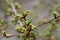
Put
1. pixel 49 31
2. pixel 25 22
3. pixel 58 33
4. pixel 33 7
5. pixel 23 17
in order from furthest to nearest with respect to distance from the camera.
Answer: pixel 33 7 < pixel 58 33 < pixel 49 31 < pixel 23 17 < pixel 25 22

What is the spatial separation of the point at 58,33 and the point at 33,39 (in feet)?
5.48

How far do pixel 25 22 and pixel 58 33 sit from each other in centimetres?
187

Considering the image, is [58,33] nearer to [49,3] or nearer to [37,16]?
[37,16]

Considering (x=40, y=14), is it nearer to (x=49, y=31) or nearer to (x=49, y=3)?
(x=49, y=3)

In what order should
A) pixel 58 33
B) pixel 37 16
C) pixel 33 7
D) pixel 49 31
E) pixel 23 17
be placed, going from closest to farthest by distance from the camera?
pixel 23 17 < pixel 49 31 < pixel 58 33 < pixel 37 16 < pixel 33 7

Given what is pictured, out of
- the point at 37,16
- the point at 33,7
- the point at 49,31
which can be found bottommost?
the point at 49,31

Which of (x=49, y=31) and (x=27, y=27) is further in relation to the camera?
(x=49, y=31)

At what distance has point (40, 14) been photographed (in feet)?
11.6

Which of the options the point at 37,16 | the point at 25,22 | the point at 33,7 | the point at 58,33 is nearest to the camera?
the point at 25,22

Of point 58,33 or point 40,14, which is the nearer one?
point 58,33

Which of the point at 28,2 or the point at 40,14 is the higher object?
the point at 28,2

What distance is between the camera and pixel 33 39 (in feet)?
4.61

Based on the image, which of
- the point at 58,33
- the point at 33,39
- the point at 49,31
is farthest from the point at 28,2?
the point at 33,39

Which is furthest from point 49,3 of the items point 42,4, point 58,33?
point 58,33
